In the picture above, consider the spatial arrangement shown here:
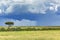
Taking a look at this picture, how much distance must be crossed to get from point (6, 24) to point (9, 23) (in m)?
1.78

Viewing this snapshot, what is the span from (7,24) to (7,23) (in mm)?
482

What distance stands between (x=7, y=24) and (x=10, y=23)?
1.55 metres

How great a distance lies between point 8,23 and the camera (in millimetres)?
96562

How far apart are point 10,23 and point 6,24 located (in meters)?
2.12

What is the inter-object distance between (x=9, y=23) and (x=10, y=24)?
69cm

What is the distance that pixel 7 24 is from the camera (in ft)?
318

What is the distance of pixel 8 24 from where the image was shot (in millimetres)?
96188

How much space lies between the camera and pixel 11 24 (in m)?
96.2

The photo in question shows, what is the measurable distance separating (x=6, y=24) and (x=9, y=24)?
79.1 inches

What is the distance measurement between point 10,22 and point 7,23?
1543 millimetres

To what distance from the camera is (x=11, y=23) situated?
96.8 meters

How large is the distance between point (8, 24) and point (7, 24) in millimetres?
924

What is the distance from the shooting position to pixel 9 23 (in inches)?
3797
